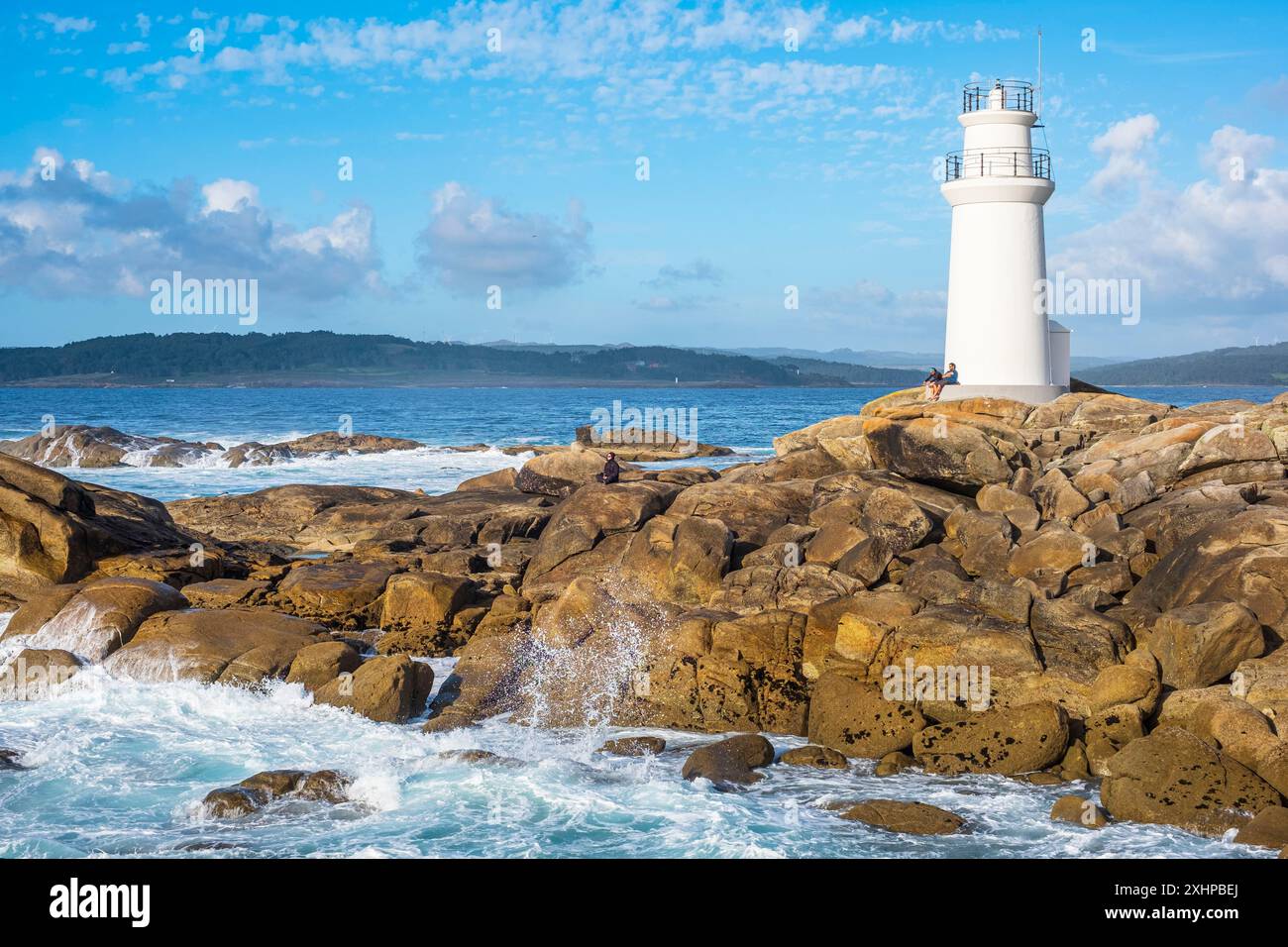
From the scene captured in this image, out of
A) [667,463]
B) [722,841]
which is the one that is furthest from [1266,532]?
[667,463]

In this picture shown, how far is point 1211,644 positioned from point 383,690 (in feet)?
28.5

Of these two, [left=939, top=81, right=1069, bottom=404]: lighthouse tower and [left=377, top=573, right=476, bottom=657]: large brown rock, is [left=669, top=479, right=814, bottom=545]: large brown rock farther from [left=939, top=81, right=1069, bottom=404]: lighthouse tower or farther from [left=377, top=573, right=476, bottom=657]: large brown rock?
[left=939, top=81, right=1069, bottom=404]: lighthouse tower

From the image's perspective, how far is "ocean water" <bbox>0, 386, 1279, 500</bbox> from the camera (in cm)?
3894

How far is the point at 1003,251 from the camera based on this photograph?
26188 mm

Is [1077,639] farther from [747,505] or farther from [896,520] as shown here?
[747,505]

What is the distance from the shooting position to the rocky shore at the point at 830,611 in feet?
36.4

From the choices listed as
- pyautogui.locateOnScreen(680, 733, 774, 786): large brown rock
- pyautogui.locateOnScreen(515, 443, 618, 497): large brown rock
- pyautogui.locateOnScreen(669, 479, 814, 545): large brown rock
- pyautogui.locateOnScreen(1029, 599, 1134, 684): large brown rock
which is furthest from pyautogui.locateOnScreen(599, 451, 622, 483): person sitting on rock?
pyautogui.locateOnScreen(1029, 599, 1134, 684): large brown rock

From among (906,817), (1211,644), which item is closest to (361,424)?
(1211,644)

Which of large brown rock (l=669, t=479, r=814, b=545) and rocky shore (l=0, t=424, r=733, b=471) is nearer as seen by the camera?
large brown rock (l=669, t=479, r=814, b=545)

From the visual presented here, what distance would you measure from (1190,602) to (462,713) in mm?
8168

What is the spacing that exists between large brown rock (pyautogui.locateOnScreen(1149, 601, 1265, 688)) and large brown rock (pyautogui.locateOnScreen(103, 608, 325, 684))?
980 cm

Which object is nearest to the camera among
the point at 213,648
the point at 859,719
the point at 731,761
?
the point at 731,761

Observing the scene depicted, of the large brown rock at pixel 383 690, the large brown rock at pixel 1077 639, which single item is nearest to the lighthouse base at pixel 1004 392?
the large brown rock at pixel 1077 639
